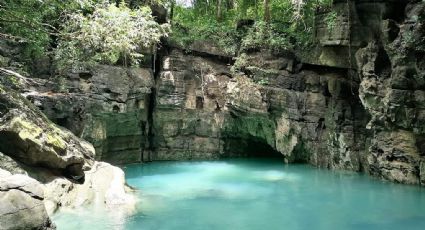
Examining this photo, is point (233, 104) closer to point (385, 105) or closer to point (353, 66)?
point (353, 66)

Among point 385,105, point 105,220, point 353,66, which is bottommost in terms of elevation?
point 105,220

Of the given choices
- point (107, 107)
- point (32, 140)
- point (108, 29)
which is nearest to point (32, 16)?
point (108, 29)

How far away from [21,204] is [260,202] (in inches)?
261

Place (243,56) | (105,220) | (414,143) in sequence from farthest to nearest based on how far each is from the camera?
(243,56) → (414,143) → (105,220)

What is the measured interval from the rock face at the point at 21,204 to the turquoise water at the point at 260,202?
6.81ft

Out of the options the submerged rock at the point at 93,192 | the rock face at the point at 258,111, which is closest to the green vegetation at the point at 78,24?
the submerged rock at the point at 93,192

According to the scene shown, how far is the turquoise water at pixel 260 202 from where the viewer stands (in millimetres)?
9477

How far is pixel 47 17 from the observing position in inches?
560

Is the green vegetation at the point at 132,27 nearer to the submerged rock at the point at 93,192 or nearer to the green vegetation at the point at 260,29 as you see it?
the green vegetation at the point at 260,29

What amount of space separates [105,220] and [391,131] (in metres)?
9.21

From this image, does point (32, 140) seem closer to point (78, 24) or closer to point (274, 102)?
point (78, 24)

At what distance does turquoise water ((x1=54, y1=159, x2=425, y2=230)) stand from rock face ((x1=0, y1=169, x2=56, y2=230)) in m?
2.08

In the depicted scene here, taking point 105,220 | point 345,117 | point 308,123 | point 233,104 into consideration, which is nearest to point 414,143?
point 345,117

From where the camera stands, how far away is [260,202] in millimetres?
11633
